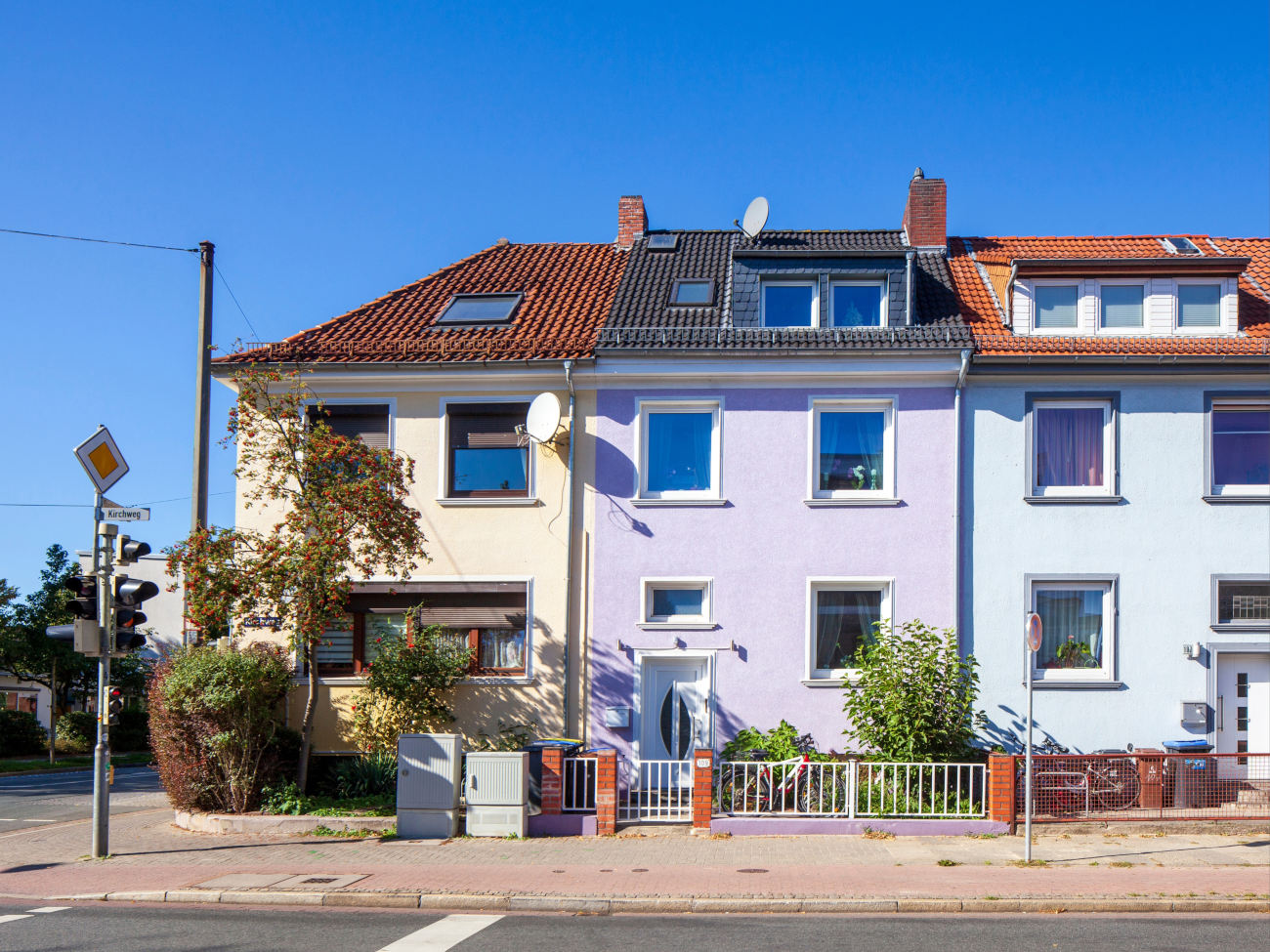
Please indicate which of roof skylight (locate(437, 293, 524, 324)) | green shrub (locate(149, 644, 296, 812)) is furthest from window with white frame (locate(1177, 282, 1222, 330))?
green shrub (locate(149, 644, 296, 812))

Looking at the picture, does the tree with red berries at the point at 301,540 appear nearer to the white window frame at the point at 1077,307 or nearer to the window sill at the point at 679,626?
the window sill at the point at 679,626

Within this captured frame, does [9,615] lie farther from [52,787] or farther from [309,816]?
[309,816]

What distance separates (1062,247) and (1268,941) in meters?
14.5

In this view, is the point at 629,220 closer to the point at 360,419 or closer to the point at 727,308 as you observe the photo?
the point at 727,308

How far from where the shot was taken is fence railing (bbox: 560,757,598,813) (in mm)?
14562

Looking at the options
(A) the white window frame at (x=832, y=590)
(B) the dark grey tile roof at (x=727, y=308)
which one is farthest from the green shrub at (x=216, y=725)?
(A) the white window frame at (x=832, y=590)

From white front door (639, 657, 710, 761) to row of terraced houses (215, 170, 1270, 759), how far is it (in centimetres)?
4

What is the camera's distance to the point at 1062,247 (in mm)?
21203

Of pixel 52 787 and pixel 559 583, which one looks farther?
pixel 52 787

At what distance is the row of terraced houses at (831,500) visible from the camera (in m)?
17.2

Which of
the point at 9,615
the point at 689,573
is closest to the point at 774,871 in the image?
the point at 689,573

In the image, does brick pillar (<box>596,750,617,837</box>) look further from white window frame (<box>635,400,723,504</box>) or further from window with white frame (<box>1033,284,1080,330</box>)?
window with white frame (<box>1033,284,1080,330</box>)

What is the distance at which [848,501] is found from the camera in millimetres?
17688

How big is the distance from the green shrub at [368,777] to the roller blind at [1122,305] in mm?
12965
